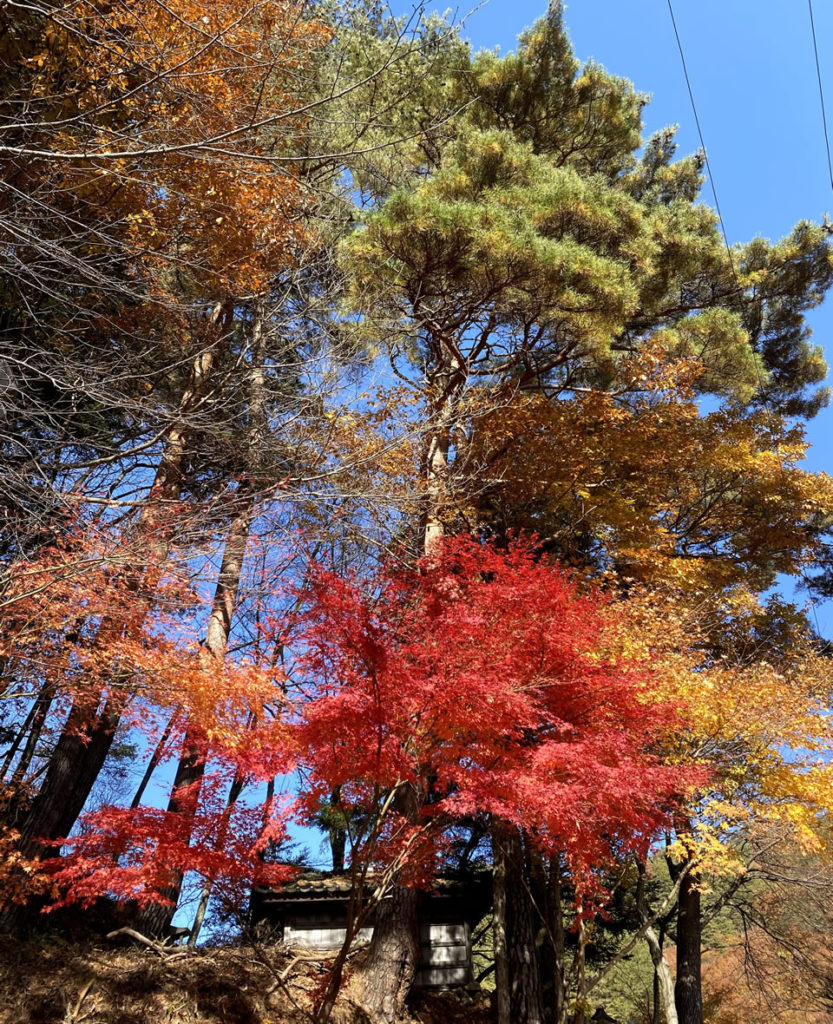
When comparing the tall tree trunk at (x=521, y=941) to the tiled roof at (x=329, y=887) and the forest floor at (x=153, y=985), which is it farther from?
the forest floor at (x=153, y=985)

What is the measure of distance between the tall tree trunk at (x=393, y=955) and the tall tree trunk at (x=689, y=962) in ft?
15.3

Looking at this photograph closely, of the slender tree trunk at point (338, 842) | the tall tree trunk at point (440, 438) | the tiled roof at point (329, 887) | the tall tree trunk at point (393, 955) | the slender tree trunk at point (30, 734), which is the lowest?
the tall tree trunk at point (393, 955)

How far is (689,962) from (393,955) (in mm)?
5828

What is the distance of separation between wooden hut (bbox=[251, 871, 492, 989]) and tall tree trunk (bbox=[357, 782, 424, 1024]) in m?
1.27

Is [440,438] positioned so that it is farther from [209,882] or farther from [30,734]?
[30,734]

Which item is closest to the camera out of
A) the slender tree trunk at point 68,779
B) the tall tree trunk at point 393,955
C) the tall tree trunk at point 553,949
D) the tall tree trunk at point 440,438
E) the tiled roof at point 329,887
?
the tall tree trunk at point 393,955

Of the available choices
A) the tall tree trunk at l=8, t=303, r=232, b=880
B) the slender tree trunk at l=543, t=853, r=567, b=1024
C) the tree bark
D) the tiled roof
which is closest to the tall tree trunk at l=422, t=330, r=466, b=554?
the tall tree trunk at l=8, t=303, r=232, b=880

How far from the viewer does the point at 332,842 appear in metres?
A: 12.5

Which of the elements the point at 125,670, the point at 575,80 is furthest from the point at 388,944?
the point at 575,80

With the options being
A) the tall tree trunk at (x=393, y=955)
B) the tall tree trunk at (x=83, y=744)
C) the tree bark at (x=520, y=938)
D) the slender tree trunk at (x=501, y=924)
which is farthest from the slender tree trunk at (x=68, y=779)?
the tree bark at (x=520, y=938)

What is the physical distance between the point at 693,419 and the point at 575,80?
7660 mm

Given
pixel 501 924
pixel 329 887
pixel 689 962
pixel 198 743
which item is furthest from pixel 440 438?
pixel 689 962

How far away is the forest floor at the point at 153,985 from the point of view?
21.5 feet

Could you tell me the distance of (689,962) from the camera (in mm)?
11102
